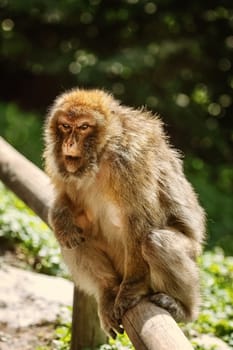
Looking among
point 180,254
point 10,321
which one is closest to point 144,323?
point 180,254

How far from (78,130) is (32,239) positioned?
288cm

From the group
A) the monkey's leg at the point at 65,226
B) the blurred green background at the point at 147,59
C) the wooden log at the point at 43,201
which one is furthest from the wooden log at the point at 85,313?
the blurred green background at the point at 147,59

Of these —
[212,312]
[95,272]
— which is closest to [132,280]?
[95,272]

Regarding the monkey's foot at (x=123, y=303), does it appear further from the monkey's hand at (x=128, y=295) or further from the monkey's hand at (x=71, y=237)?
the monkey's hand at (x=71, y=237)

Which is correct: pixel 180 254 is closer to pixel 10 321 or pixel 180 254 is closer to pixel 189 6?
pixel 10 321

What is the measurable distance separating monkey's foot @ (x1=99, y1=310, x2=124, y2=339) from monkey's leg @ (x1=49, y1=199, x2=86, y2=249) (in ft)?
1.35

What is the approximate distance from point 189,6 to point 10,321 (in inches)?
282

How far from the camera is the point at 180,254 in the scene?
396cm

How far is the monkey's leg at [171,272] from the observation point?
3.88m

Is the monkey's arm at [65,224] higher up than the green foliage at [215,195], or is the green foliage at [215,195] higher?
the green foliage at [215,195]

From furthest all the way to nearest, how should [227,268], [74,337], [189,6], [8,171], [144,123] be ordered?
[189,6] < [227,268] < [8,171] < [74,337] < [144,123]

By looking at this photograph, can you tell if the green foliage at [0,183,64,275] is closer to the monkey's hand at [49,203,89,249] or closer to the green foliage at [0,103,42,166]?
the monkey's hand at [49,203,89,249]

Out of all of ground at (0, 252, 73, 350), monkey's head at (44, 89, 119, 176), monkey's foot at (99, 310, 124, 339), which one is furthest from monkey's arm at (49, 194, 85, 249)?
ground at (0, 252, 73, 350)

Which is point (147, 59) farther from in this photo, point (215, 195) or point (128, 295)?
point (128, 295)
